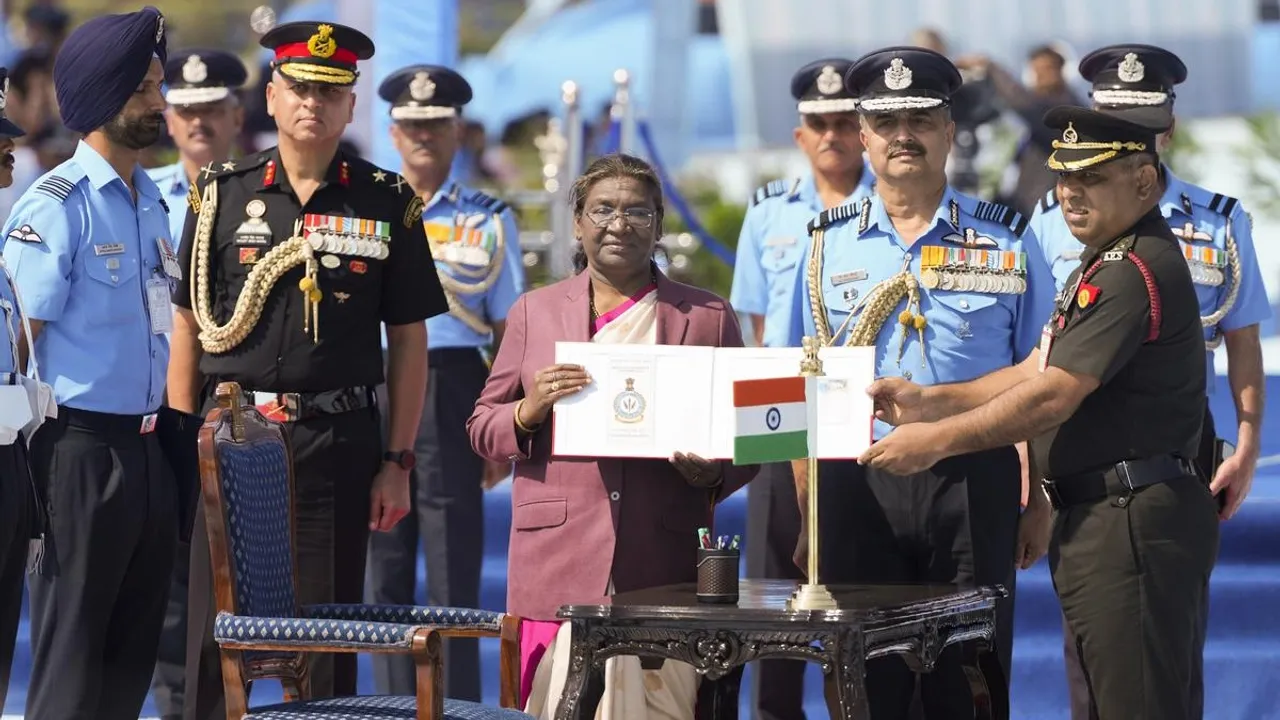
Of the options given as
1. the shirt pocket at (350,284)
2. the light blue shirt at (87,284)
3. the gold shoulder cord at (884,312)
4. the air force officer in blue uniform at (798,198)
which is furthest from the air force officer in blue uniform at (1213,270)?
the light blue shirt at (87,284)

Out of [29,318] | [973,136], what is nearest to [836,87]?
[29,318]

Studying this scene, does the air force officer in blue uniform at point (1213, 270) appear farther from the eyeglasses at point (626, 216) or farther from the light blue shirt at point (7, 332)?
the light blue shirt at point (7, 332)

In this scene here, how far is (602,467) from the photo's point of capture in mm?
4871

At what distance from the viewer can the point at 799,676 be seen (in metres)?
6.14

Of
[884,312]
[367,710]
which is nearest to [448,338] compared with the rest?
[884,312]

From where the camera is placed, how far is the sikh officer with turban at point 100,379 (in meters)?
5.11

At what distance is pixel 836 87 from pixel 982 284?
1.81 m

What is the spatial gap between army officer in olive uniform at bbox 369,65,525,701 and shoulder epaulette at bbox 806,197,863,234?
1.92 metres

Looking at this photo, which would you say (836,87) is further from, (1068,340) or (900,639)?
(900,639)

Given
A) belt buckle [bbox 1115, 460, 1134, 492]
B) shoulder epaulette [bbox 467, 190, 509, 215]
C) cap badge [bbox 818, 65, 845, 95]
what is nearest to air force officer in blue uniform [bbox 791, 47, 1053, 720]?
Result: belt buckle [bbox 1115, 460, 1134, 492]

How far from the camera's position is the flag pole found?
416 centimetres

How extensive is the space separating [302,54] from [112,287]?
801mm

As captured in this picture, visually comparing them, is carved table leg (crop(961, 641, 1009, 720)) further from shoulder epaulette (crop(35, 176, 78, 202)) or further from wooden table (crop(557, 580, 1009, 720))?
shoulder epaulette (crop(35, 176, 78, 202))

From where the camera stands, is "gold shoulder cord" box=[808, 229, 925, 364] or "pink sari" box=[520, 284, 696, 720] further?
"gold shoulder cord" box=[808, 229, 925, 364]
